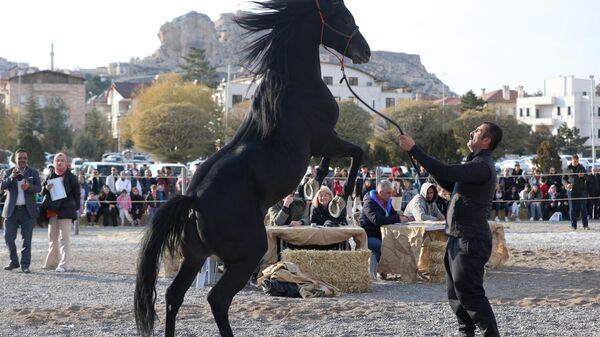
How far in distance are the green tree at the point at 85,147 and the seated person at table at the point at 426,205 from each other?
181 feet

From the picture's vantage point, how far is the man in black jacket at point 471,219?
22.0 ft

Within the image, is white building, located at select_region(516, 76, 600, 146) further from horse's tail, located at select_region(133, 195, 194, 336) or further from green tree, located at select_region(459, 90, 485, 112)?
horse's tail, located at select_region(133, 195, 194, 336)

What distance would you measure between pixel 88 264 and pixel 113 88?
109299 mm

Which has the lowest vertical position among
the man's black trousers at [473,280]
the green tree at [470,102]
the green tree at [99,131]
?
the man's black trousers at [473,280]

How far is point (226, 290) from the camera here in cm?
625

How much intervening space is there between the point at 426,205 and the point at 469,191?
674 cm

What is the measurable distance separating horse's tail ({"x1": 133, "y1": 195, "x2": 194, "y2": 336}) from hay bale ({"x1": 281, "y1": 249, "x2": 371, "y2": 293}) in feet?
15.9

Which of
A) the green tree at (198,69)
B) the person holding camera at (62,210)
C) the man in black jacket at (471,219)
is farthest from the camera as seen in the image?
the green tree at (198,69)

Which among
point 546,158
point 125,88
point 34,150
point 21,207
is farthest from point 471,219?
point 125,88

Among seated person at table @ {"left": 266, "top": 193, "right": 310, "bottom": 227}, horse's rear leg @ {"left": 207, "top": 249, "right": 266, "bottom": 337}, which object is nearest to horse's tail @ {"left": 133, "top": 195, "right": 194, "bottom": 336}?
horse's rear leg @ {"left": 207, "top": 249, "right": 266, "bottom": 337}

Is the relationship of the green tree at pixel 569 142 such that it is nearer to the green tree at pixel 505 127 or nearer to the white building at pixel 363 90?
the green tree at pixel 505 127

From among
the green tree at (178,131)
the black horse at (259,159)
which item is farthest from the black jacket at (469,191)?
the green tree at (178,131)

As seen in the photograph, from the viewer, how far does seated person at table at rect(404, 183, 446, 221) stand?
13469 mm

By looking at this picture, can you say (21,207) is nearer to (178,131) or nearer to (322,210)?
(322,210)
